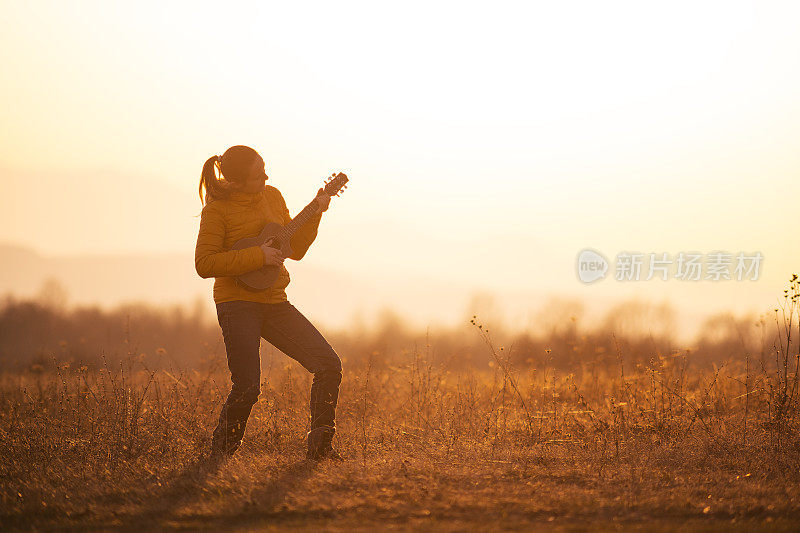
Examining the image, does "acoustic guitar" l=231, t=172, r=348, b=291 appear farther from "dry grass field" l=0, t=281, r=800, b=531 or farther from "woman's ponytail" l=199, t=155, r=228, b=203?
"dry grass field" l=0, t=281, r=800, b=531

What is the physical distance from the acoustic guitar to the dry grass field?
131cm

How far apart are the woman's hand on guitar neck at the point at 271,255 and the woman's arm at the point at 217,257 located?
3cm

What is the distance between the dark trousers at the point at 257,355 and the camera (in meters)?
6.03

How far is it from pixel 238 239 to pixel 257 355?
877 mm

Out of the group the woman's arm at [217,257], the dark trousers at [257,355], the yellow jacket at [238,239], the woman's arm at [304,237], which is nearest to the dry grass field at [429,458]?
the dark trousers at [257,355]

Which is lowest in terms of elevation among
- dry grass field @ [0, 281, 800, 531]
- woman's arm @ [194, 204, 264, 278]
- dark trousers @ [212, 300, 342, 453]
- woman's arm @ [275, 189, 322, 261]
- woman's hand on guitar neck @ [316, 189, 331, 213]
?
dry grass field @ [0, 281, 800, 531]

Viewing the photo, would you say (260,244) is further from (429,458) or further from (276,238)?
(429,458)

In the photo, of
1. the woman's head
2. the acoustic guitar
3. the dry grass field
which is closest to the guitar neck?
the acoustic guitar

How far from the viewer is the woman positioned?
6.02 meters

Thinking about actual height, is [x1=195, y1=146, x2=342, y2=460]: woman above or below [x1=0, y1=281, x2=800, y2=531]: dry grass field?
above

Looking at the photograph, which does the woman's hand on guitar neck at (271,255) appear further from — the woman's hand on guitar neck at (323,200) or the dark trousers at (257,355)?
the woman's hand on guitar neck at (323,200)

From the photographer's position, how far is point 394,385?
30.8ft

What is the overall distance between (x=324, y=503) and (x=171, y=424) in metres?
2.69

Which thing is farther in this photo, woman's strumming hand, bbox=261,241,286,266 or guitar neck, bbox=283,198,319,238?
guitar neck, bbox=283,198,319,238
